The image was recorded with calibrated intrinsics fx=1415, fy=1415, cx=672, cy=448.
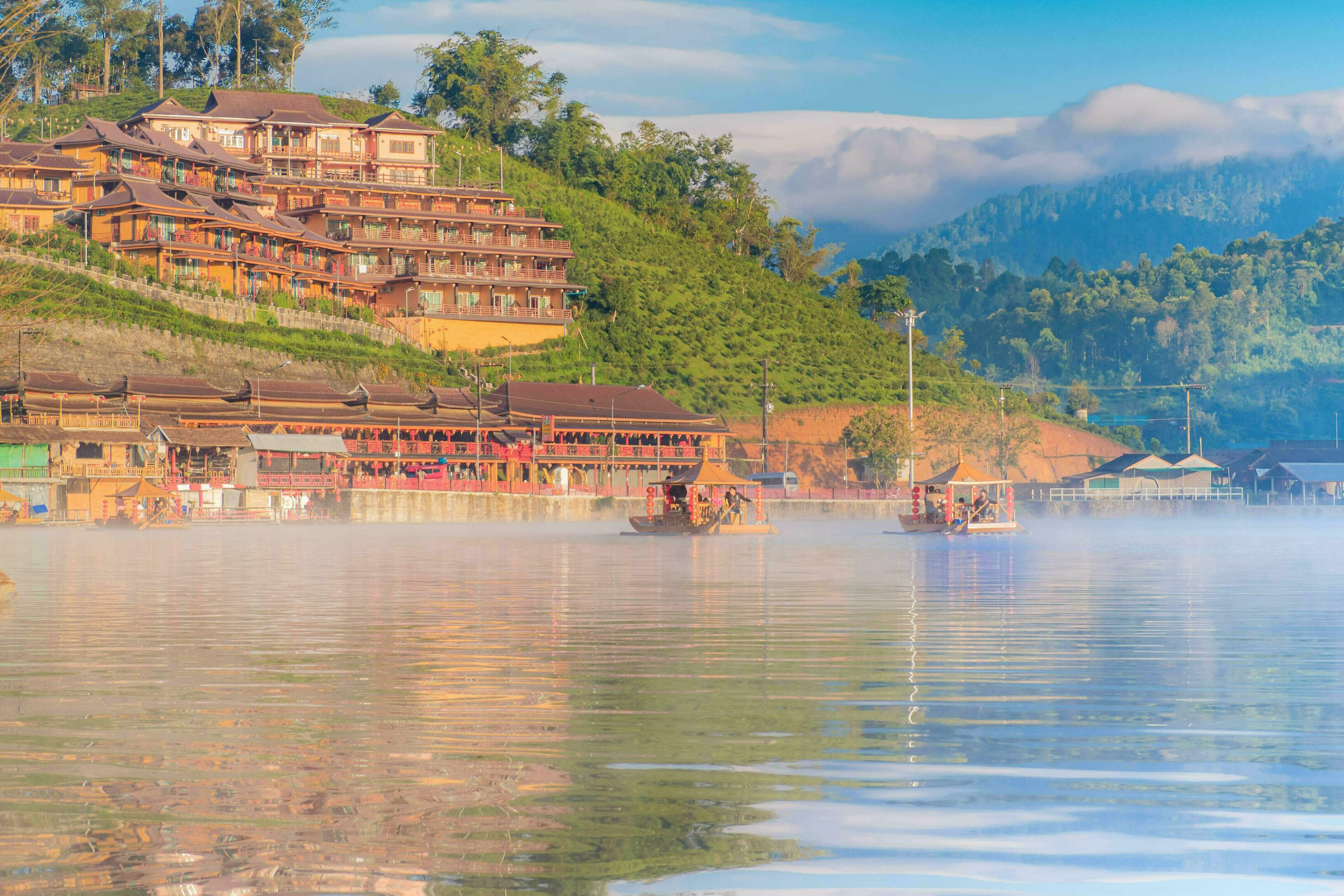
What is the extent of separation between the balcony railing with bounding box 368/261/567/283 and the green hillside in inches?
223

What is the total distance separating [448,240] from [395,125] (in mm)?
14774

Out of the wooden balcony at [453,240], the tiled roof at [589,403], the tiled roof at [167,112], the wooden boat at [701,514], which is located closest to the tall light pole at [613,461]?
the tiled roof at [589,403]

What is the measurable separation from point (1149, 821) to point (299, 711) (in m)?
6.86

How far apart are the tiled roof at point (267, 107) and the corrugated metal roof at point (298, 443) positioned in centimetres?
Result: 4933

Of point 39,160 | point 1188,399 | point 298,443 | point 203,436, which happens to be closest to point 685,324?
point 1188,399

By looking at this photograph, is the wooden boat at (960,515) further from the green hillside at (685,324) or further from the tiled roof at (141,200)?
the tiled roof at (141,200)

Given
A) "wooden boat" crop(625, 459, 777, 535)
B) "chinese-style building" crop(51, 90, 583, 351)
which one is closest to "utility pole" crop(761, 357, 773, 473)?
"chinese-style building" crop(51, 90, 583, 351)

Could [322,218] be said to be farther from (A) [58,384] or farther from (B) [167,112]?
(A) [58,384]

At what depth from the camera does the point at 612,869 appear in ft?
22.0

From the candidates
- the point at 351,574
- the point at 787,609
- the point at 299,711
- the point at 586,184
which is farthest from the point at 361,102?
the point at 299,711

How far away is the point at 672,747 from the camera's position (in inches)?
387

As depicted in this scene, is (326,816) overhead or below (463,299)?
below

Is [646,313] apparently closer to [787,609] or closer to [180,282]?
[180,282]

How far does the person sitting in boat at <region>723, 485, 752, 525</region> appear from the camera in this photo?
61.7 metres
